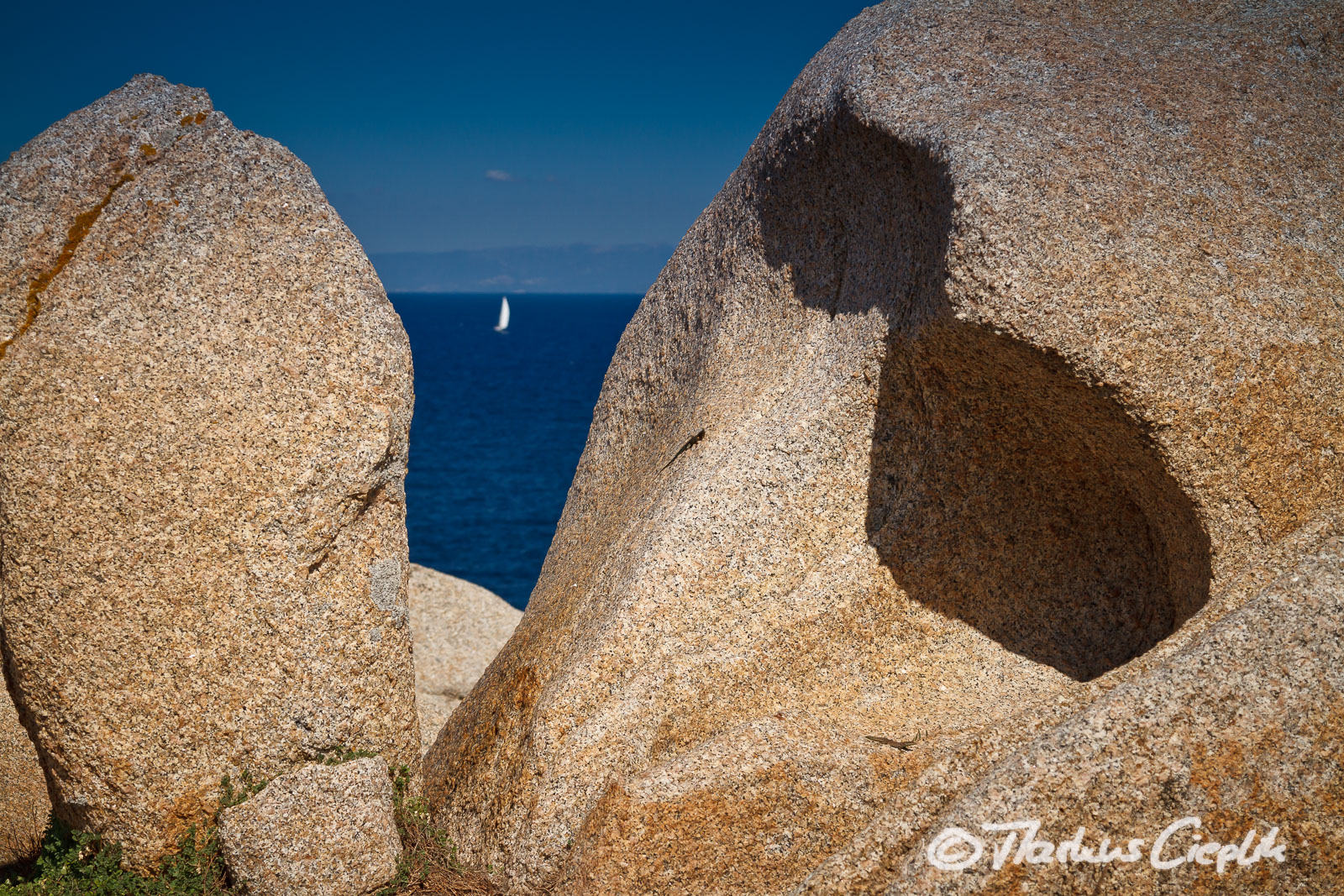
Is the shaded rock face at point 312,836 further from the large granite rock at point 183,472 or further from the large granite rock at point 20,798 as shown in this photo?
the large granite rock at point 20,798

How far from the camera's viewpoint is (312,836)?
5238 millimetres

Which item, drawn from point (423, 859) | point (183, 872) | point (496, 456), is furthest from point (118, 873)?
point (496, 456)

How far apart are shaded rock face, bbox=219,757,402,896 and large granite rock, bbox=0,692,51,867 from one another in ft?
8.05

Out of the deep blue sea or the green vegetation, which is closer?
the green vegetation

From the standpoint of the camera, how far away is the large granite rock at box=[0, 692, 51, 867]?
6.83 meters

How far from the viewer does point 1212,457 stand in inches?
194

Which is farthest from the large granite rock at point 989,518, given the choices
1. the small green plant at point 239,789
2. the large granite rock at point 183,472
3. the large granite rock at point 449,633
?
the large granite rock at point 449,633

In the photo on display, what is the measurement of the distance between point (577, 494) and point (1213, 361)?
15.5 feet

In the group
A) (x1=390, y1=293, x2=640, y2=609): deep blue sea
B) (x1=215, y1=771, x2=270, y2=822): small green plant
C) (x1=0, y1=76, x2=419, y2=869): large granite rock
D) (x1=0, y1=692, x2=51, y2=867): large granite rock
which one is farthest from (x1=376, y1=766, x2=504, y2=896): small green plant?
(x1=390, y1=293, x2=640, y2=609): deep blue sea

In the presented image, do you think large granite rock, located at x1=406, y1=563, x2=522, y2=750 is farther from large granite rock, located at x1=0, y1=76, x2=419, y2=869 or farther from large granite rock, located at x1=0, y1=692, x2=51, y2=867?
large granite rock, located at x1=0, y1=76, x2=419, y2=869


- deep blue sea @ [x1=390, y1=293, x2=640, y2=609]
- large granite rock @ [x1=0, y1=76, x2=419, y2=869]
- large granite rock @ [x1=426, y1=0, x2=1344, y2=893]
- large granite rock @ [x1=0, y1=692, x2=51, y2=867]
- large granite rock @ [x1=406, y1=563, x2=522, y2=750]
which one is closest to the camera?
large granite rock @ [x1=426, y1=0, x2=1344, y2=893]

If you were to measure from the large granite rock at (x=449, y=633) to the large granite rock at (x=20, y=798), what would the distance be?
3.23 meters

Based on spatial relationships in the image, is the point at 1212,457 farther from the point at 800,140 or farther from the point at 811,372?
the point at 800,140

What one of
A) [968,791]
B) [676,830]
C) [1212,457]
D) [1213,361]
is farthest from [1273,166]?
[676,830]
